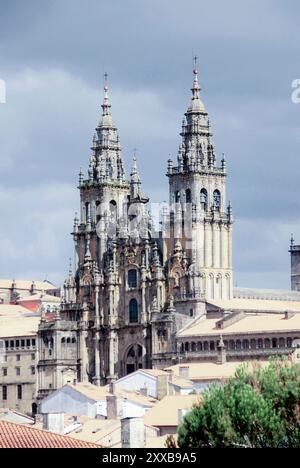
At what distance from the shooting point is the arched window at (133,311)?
139500 mm

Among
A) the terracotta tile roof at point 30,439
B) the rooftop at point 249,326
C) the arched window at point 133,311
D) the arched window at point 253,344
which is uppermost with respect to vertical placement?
the arched window at point 133,311

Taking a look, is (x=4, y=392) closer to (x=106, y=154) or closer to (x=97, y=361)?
(x=97, y=361)

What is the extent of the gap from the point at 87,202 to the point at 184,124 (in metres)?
12.3

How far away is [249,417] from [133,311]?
84892 millimetres

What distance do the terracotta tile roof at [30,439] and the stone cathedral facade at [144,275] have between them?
80.9m

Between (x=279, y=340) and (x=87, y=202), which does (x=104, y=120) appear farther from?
(x=279, y=340)

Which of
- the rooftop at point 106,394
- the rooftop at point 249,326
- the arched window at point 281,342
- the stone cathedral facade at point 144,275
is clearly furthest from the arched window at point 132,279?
the rooftop at point 106,394

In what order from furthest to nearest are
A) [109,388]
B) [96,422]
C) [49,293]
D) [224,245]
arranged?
[49,293] < [224,245] < [109,388] < [96,422]

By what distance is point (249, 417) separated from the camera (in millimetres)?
55344

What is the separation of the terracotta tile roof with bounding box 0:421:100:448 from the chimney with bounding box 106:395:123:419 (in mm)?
44127

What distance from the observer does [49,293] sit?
7781 inches

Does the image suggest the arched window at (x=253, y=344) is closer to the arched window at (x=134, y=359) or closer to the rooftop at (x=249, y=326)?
the rooftop at (x=249, y=326)

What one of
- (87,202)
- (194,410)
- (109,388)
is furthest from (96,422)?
(87,202)

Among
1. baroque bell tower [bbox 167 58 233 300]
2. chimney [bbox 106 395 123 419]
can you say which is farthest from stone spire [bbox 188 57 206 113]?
chimney [bbox 106 395 123 419]
